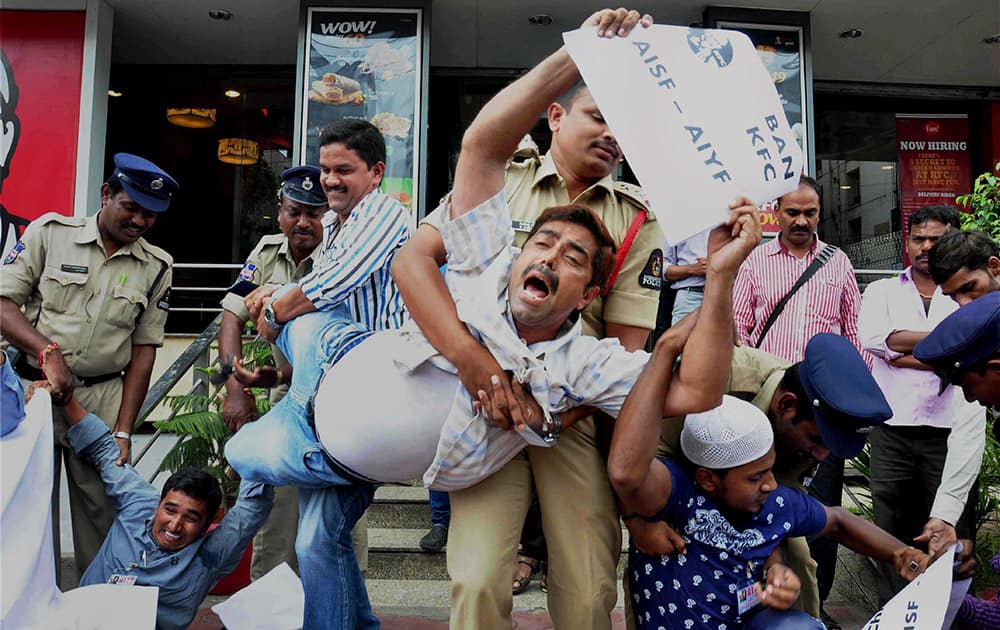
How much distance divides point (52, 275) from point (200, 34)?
19.4 ft

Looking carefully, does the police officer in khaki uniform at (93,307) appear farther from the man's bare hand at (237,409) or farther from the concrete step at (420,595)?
the concrete step at (420,595)

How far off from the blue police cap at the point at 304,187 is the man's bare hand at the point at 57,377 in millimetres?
1267

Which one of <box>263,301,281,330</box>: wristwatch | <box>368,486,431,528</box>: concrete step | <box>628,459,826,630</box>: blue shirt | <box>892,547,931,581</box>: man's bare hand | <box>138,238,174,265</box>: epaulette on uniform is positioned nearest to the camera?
<box>628,459,826,630</box>: blue shirt

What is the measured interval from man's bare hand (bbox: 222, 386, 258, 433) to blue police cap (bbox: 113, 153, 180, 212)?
1033 millimetres

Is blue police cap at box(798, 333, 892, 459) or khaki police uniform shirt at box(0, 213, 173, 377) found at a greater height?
khaki police uniform shirt at box(0, 213, 173, 377)

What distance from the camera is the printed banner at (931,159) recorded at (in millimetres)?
9969

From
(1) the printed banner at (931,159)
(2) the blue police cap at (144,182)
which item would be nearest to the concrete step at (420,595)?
(2) the blue police cap at (144,182)

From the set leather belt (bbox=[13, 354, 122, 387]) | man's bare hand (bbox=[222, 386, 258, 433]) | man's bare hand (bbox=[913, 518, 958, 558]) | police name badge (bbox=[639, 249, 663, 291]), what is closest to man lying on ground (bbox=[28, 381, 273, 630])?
man's bare hand (bbox=[222, 386, 258, 433])

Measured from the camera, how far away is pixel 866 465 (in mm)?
4492

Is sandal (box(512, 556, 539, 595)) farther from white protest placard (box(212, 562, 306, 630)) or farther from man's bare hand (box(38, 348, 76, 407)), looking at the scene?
man's bare hand (box(38, 348, 76, 407))

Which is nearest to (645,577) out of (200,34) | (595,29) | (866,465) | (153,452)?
(595,29)

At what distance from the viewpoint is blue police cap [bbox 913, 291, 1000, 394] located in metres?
2.29

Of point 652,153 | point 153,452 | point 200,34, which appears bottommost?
point 153,452

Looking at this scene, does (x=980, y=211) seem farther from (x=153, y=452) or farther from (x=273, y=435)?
(x=153, y=452)
